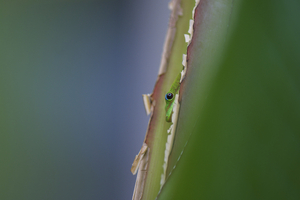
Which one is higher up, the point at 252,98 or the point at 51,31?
the point at 51,31

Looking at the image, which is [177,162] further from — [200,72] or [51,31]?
[51,31]

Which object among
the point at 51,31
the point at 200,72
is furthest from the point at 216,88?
the point at 51,31

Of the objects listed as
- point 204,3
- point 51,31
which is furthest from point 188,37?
point 51,31

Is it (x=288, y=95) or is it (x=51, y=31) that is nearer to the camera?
(x=288, y=95)

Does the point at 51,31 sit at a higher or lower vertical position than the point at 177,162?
higher

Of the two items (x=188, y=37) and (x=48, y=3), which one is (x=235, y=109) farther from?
(x=48, y=3)

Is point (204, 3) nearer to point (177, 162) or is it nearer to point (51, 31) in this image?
point (177, 162)

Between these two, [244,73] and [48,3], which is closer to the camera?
[244,73]
